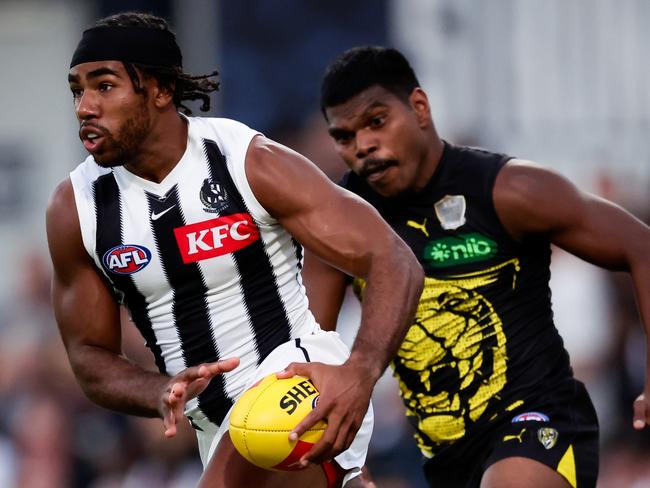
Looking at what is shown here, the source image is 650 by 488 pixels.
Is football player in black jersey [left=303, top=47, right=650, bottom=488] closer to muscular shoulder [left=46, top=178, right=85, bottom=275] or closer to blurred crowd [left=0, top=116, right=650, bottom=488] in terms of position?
muscular shoulder [left=46, top=178, right=85, bottom=275]

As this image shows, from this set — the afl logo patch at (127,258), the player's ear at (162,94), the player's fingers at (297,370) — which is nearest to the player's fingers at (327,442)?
the player's fingers at (297,370)

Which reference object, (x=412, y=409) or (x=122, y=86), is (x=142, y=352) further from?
(x=122, y=86)

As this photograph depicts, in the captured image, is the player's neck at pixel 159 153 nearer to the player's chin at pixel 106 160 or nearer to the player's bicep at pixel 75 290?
the player's chin at pixel 106 160

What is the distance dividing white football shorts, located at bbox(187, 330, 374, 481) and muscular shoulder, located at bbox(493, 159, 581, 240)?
1030mm

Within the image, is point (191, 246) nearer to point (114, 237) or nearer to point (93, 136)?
point (114, 237)

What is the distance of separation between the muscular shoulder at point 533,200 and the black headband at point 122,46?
5.17ft

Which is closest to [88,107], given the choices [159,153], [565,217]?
[159,153]

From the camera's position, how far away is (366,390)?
469 cm

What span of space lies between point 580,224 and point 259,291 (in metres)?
1.48

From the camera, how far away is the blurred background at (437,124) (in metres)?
9.38

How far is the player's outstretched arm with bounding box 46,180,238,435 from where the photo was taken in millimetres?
5332

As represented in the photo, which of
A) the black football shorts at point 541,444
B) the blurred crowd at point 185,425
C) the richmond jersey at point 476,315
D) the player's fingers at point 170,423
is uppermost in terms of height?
the player's fingers at point 170,423

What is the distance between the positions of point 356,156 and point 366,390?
1844 millimetres

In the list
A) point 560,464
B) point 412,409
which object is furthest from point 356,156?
point 560,464
